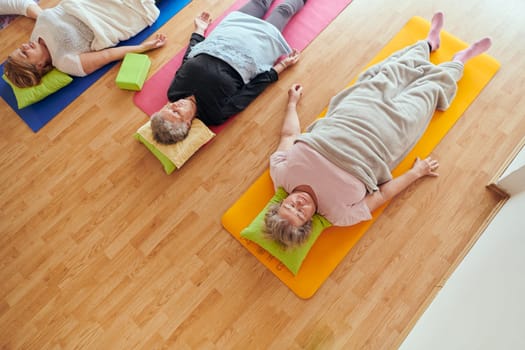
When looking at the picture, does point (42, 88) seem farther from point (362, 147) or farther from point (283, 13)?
point (362, 147)

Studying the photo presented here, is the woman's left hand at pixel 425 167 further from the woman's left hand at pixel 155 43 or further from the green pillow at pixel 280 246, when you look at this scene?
the woman's left hand at pixel 155 43

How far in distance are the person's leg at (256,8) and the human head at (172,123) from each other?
70 centimetres

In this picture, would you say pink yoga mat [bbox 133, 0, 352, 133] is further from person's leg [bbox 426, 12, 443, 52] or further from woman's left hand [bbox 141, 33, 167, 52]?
person's leg [bbox 426, 12, 443, 52]

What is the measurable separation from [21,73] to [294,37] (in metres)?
1.53

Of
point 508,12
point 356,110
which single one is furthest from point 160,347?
point 508,12

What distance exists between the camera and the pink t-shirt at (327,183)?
1.46 metres

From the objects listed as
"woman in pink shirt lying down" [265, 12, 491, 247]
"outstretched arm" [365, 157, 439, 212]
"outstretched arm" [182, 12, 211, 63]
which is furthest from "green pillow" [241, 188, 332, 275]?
"outstretched arm" [182, 12, 211, 63]

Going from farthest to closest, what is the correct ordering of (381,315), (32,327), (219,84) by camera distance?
(219,84) < (32,327) < (381,315)

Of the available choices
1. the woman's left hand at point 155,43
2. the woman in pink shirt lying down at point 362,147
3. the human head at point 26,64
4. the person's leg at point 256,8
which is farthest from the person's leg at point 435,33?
the human head at point 26,64

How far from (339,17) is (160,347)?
1979mm

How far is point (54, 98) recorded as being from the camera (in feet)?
6.71

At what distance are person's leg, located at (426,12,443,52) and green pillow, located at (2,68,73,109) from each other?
6.59 ft

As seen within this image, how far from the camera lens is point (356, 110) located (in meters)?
1.55

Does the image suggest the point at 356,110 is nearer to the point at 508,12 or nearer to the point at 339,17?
the point at 339,17
